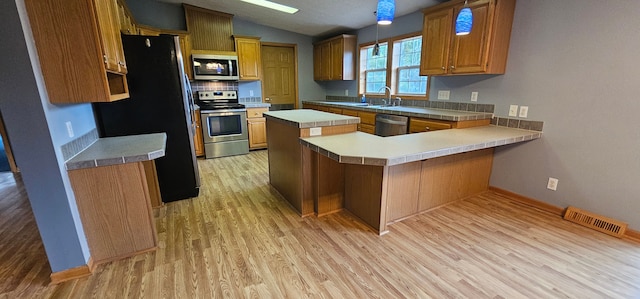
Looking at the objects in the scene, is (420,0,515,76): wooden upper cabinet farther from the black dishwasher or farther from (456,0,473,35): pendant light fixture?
the black dishwasher

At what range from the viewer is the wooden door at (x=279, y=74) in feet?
18.6

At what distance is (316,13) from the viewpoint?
171 inches

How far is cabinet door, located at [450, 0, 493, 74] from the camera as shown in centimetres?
271

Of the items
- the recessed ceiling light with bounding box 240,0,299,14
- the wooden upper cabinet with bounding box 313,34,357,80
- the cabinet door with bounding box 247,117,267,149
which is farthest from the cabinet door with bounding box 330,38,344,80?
the cabinet door with bounding box 247,117,267,149

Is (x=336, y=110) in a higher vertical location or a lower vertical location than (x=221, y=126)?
higher

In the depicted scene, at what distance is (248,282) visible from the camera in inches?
68.7

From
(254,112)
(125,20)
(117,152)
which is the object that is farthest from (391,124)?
(125,20)

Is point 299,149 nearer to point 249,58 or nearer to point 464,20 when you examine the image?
point 464,20

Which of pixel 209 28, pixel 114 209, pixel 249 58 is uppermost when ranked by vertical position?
pixel 209 28

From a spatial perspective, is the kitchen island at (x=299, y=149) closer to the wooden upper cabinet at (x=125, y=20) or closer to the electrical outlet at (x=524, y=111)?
the electrical outlet at (x=524, y=111)

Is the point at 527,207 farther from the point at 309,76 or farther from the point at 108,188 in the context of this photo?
the point at 309,76

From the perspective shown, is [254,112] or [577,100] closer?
[577,100]

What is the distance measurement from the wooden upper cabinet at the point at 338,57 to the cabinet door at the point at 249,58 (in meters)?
1.35

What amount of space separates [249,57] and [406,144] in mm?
3932
